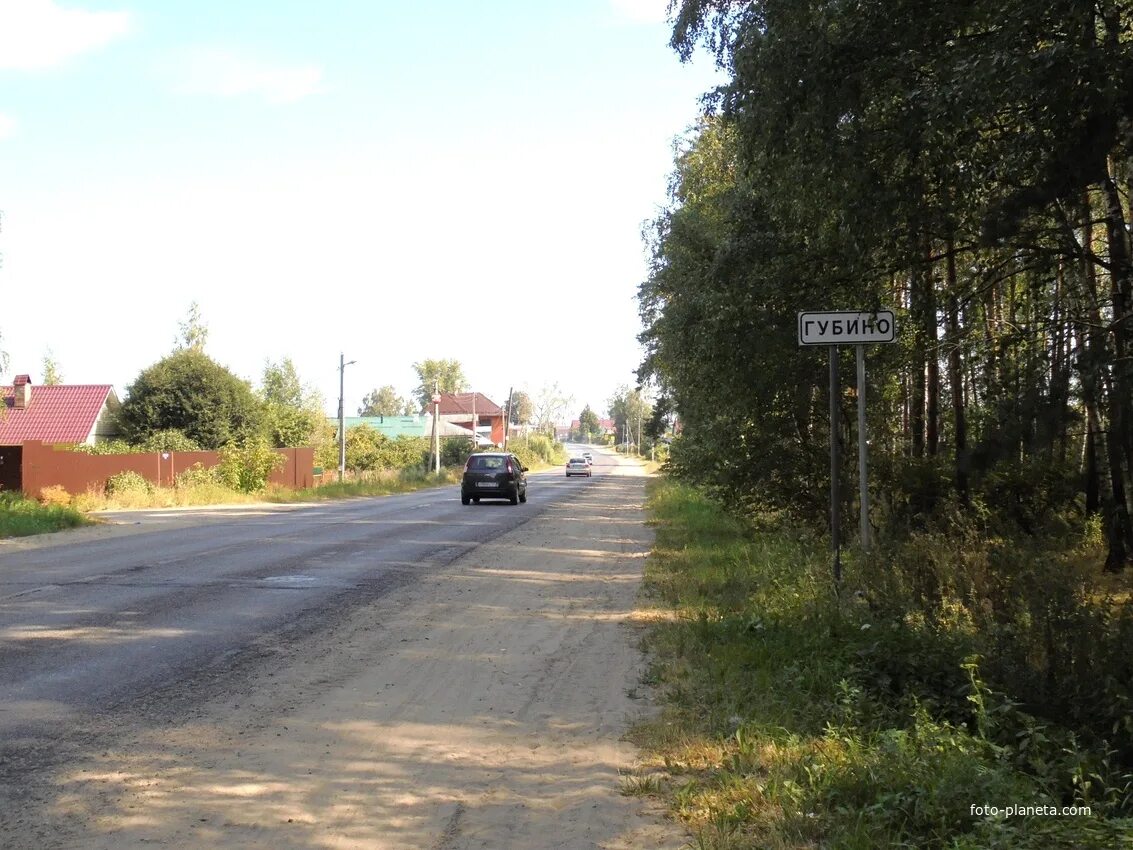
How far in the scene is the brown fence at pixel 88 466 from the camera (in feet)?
100

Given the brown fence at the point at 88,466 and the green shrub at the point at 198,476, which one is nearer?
the brown fence at the point at 88,466

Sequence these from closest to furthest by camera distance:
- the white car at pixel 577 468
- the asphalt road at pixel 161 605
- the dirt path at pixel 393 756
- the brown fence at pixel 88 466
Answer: the dirt path at pixel 393 756 < the asphalt road at pixel 161 605 < the brown fence at pixel 88 466 < the white car at pixel 577 468

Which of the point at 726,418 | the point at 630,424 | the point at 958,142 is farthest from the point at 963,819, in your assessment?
the point at 630,424

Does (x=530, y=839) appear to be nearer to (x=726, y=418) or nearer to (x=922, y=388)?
(x=726, y=418)

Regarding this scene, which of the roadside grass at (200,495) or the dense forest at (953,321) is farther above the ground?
the dense forest at (953,321)

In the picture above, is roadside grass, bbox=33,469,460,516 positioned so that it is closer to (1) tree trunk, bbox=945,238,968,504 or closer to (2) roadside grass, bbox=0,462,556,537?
(2) roadside grass, bbox=0,462,556,537

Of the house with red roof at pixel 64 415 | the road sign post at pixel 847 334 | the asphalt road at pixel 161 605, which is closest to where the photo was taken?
the asphalt road at pixel 161 605

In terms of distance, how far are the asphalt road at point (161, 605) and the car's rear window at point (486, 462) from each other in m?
8.96

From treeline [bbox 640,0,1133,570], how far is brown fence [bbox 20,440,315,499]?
24196 millimetres

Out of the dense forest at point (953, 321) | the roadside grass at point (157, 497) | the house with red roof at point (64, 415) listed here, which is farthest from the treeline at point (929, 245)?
the house with red roof at point (64, 415)

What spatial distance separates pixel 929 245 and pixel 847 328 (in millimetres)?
2580

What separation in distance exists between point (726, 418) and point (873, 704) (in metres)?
9.55

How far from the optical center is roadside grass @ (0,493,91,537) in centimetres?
1933

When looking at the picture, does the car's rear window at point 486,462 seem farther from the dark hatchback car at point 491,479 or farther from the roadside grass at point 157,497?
the roadside grass at point 157,497
